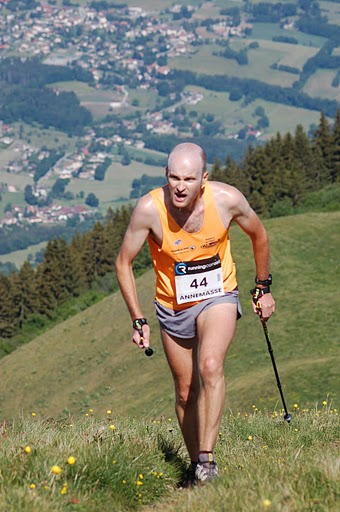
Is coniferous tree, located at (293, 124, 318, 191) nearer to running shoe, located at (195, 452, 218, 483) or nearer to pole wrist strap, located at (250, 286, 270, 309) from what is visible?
pole wrist strap, located at (250, 286, 270, 309)

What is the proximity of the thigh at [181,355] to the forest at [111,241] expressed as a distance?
74.7 meters

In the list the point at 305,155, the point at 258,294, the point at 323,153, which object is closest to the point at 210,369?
the point at 258,294

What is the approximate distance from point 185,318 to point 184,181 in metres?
1.07

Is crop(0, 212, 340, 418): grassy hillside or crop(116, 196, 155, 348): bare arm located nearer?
crop(116, 196, 155, 348): bare arm

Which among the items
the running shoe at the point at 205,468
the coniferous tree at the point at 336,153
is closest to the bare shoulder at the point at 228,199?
Answer: the running shoe at the point at 205,468

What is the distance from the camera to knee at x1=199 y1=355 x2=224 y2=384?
7277 mm

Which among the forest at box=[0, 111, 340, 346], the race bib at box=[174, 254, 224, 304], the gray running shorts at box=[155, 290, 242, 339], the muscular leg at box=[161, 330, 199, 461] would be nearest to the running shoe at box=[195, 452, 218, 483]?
the muscular leg at box=[161, 330, 199, 461]

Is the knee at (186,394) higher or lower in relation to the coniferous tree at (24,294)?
higher

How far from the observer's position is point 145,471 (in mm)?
7055

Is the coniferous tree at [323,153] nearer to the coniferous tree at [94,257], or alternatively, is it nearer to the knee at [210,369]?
the coniferous tree at [94,257]

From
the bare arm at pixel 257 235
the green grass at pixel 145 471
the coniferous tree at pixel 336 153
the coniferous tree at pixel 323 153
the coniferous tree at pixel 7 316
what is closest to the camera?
the green grass at pixel 145 471

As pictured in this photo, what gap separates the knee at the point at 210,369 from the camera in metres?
7.28

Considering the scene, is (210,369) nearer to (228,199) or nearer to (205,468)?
(205,468)

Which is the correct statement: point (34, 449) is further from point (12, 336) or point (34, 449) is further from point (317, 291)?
point (12, 336)
